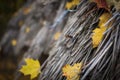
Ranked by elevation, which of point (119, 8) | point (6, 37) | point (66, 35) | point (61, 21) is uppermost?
point (119, 8)

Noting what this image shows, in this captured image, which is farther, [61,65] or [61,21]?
[61,21]

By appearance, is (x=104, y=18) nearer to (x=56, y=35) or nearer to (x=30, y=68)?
(x=30, y=68)

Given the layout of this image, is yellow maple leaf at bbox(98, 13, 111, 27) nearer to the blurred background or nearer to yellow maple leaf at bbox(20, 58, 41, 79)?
yellow maple leaf at bbox(20, 58, 41, 79)

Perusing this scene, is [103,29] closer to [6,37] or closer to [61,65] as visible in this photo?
[61,65]

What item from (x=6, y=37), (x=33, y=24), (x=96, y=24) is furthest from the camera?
(x=6, y=37)

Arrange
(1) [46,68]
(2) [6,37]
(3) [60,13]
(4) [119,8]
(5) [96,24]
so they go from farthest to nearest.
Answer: (2) [6,37]
(3) [60,13]
(1) [46,68]
(5) [96,24]
(4) [119,8]

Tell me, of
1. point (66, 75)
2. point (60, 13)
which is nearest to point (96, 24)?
point (66, 75)

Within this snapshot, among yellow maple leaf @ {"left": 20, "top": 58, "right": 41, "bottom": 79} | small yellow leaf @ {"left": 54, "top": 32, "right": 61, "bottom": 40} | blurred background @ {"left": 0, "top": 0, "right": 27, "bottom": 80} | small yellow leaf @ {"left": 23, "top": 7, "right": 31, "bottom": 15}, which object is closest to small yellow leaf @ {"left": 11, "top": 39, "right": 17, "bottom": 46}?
blurred background @ {"left": 0, "top": 0, "right": 27, "bottom": 80}
